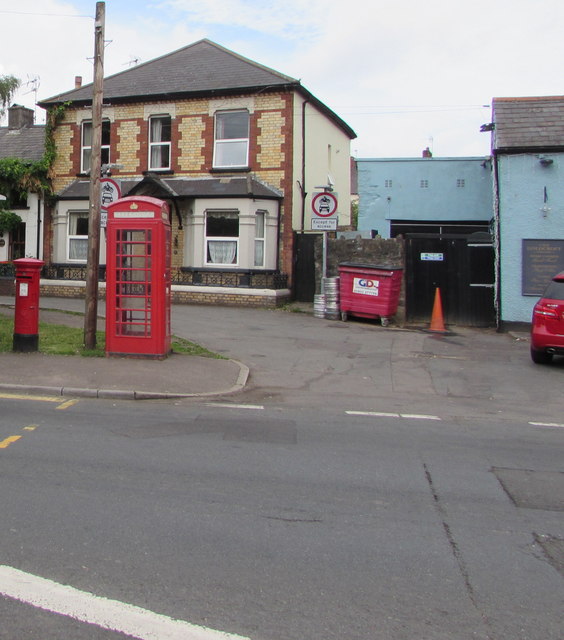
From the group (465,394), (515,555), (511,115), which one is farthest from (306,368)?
(511,115)

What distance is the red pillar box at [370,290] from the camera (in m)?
15.8

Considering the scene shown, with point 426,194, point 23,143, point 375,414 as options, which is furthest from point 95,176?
point 23,143

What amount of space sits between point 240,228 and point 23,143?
11.2 meters

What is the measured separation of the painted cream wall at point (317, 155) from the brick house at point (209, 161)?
0.07m

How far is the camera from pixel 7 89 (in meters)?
34.9

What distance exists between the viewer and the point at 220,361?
10750 millimetres

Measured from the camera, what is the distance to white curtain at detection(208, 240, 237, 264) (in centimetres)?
2080

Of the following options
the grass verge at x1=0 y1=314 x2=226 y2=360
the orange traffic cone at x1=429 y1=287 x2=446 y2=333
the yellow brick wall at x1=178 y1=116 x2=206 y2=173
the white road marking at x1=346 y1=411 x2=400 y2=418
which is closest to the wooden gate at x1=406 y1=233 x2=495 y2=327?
the orange traffic cone at x1=429 y1=287 x2=446 y2=333

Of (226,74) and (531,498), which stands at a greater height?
(226,74)

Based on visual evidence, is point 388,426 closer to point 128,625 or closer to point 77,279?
point 128,625

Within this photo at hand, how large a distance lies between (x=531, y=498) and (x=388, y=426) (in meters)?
2.36

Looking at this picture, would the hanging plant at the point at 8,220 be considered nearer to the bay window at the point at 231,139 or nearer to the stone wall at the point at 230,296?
the stone wall at the point at 230,296

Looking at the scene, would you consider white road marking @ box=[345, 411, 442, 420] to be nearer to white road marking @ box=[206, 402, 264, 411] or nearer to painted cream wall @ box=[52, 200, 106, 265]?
white road marking @ box=[206, 402, 264, 411]

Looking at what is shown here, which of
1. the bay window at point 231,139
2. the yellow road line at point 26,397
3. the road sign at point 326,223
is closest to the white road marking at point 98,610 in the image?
the yellow road line at point 26,397
